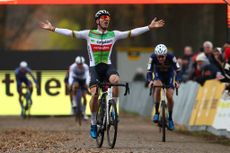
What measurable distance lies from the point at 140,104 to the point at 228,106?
52.1 ft

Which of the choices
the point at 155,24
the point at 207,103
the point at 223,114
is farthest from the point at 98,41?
the point at 207,103

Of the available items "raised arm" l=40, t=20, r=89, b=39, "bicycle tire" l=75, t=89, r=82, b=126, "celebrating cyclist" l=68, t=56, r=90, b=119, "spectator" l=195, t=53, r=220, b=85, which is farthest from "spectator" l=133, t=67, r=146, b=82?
"raised arm" l=40, t=20, r=89, b=39

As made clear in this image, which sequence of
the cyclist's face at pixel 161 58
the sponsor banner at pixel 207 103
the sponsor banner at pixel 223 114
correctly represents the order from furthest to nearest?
the sponsor banner at pixel 207 103, the sponsor banner at pixel 223 114, the cyclist's face at pixel 161 58

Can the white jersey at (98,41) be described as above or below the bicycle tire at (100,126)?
above

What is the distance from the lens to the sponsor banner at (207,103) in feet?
74.6

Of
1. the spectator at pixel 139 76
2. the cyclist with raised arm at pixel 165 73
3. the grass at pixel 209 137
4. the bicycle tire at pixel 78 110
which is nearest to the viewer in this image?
the cyclist with raised arm at pixel 165 73

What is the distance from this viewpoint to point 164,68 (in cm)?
2070

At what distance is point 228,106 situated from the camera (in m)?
21.1

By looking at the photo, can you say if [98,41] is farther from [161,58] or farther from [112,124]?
[161,58]

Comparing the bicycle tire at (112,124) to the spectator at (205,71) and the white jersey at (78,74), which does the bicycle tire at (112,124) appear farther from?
the white jersey at (78,74)

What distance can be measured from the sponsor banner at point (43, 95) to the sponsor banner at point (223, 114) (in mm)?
13404

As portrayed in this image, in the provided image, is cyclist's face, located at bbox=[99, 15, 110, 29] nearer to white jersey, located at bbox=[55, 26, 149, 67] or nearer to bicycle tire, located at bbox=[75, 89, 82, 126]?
white jersey, located at bbox=[55, 26, 149, 67]

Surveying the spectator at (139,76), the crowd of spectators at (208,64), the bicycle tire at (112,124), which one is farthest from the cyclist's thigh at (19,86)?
the bicycle tire at (112,124)

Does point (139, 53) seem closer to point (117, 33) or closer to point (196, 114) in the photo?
point (196, 114)
